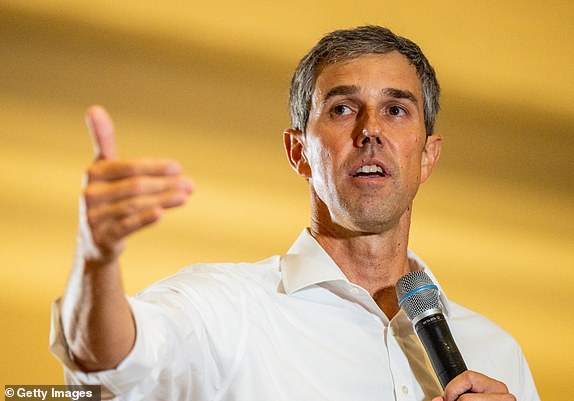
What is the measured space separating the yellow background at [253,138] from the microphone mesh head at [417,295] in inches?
31.3

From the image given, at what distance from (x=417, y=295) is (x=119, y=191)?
1.82ft

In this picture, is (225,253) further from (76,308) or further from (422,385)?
(76,308)

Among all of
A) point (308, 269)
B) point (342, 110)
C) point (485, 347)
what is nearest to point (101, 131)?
point (308, 269)

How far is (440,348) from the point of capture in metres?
1.26

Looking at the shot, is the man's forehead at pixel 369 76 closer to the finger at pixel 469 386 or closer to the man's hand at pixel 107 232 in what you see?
the finger at pixel 469 386

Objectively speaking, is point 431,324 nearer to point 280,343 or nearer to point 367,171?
point 280,343

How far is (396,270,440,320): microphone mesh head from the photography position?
4.29 ft

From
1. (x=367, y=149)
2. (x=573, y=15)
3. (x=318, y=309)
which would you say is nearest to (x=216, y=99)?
(x=367, y=149)

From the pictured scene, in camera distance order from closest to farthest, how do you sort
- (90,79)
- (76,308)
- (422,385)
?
(76,308) → (422,385) → (90,79)

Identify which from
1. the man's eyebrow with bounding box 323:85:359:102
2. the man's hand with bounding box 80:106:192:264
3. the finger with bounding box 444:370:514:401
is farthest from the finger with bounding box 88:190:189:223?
the man's eyebrow with bounding box 323:85:359:102

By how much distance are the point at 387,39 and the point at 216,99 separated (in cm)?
52

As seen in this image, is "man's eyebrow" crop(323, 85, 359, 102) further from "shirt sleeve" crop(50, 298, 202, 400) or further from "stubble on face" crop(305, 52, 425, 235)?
"shirt sleeve" crop(50, 298, 202, 400)

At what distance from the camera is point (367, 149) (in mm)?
1566

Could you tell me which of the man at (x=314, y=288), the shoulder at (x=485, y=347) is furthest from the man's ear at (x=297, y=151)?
the shoulder at (x=485, y=347)
